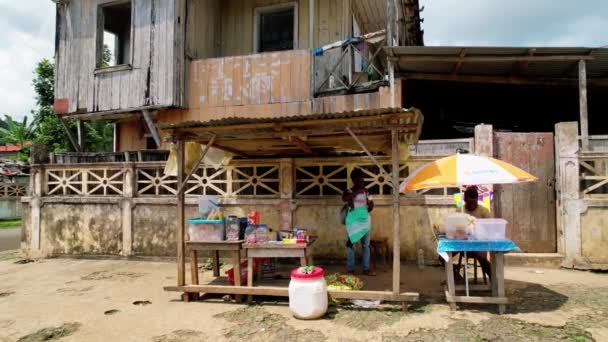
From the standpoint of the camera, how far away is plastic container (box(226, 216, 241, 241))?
5.86m

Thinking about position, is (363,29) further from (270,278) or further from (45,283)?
(45,283)

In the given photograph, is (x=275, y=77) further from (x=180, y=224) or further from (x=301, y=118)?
(x=180, y=224)

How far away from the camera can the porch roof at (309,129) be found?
5.16m

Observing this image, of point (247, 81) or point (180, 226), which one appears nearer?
point (180, 226)

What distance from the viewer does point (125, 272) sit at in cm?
766

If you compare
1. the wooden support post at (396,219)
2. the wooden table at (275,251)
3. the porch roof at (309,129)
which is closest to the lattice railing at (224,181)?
the porch roof at (309,129)

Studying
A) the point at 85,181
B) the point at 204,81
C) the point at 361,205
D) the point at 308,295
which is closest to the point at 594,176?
the point at 361,205

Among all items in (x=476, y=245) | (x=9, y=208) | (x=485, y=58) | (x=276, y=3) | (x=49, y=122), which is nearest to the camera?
(x=476, y=245)

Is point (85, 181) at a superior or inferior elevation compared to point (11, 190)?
superior

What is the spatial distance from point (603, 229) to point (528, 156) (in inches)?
70.3

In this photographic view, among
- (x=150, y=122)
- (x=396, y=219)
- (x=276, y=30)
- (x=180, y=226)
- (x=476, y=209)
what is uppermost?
(x=276, y=30)

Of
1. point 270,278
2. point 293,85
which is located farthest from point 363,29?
point 270,278

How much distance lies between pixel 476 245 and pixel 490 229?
306 millimetres

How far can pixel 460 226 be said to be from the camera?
5.13 m
